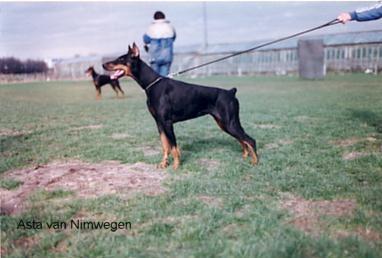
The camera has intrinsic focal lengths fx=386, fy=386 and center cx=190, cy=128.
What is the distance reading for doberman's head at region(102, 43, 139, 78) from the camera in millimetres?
5195

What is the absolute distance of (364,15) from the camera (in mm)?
5496

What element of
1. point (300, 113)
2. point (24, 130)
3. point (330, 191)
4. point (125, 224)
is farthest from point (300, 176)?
point (24, 130)

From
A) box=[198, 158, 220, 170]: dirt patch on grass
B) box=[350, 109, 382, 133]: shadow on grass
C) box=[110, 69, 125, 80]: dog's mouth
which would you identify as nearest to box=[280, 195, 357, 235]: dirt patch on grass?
box=[198, 158, 220, 170]: dirt patch on grass

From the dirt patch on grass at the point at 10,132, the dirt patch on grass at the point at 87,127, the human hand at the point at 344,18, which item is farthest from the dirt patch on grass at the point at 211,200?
the dirt patch on grass at the point at 10,132

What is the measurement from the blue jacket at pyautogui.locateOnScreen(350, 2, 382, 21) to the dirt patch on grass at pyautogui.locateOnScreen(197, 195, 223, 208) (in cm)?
352

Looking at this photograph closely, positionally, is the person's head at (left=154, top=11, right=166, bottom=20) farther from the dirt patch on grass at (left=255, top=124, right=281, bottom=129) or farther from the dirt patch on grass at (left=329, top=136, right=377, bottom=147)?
the dirt patch on grass at (left=329, top=136, right=377, bottom=147)

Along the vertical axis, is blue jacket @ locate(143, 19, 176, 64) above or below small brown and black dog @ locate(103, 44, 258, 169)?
above

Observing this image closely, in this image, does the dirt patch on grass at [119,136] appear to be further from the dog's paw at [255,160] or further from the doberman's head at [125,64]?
the dog's paw at [255,160]

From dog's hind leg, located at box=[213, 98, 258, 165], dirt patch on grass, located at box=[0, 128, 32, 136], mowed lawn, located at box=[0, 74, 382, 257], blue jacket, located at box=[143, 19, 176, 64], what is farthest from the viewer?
blue jacket, located at box=[143, 19, 176, 64]

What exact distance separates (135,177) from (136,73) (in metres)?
1.45

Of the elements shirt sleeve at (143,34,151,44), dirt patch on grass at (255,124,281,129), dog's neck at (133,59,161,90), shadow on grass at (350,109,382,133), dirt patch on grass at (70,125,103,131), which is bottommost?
dirt patch on grass at (255,124,281,129)

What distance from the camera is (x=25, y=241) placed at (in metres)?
3.10

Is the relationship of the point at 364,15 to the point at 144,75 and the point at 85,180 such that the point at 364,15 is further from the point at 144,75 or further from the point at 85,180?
the point at 85,180

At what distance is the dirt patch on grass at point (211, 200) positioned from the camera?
3777mm
